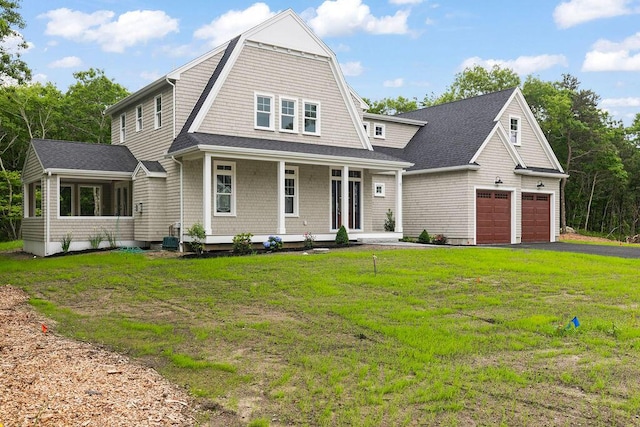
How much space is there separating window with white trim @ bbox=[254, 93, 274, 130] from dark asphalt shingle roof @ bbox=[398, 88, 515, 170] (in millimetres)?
8038

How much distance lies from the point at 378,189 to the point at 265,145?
8532 mm

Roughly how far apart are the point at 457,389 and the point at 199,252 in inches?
498

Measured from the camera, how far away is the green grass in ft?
16.9

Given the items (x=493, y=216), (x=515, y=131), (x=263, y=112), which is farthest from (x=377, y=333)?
(x=515, y=131)

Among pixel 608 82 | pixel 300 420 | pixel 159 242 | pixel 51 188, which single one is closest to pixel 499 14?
pixel 159 242

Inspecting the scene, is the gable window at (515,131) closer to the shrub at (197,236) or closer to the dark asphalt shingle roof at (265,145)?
the dark asphalt shingle roof at (265,145)

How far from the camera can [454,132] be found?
84.4 ft

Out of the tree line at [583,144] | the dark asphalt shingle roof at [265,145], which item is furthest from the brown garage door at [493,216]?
the tree line at [583,144]

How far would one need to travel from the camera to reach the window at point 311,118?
20.7 metres

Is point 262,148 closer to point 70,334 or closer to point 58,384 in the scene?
point 70,334

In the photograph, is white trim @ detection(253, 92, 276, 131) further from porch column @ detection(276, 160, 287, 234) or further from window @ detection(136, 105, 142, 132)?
window @ detection(136, 105, 142, 132)

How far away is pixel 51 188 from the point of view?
62.9 ft

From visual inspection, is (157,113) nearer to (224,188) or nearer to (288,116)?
(224,188)

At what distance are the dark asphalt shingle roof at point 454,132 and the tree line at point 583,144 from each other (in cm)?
1242
